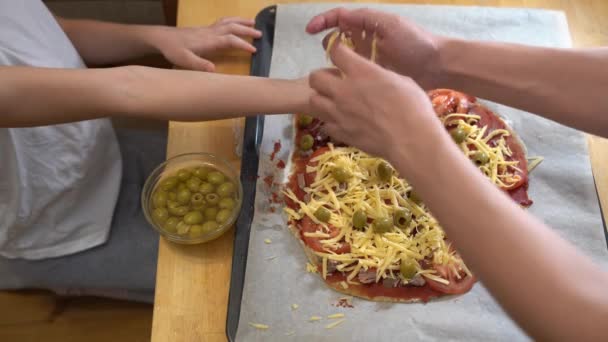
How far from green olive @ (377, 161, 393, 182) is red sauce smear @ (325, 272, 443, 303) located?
27 centimetres

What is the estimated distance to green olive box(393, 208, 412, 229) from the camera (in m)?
1.21

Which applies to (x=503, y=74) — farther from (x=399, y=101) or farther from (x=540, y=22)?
(x=540, y=22)

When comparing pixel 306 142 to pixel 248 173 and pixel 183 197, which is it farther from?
pixel 183 197

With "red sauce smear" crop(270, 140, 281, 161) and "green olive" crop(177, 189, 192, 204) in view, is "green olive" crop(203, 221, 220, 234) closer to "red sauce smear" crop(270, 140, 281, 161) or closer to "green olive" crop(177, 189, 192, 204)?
"green olive" crop(177, 189, 192, 204)

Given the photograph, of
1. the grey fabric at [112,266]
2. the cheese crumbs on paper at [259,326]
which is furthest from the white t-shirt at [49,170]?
the cheese crumbs on paper at [259,326]

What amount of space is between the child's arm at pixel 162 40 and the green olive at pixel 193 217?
445 mm

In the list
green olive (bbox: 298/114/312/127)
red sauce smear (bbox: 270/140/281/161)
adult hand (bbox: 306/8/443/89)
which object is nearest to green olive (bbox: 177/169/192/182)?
red sauce smear (bbox: 270/140/281/161)

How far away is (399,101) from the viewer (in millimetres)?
794

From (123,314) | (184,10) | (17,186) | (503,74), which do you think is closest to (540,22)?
(503,74)

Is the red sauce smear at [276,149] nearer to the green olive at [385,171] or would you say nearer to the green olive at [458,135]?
the green olive at [385,171]

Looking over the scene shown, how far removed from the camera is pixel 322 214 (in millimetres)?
1226

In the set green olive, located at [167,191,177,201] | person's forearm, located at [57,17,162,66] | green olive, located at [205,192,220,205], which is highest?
person's forearm, located at [57,17,162,66]

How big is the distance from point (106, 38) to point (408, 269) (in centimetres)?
109

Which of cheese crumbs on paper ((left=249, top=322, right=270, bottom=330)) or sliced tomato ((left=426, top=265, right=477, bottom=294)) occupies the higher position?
sliced tomato ((left=426, top=265, right=477, bottom=294))
